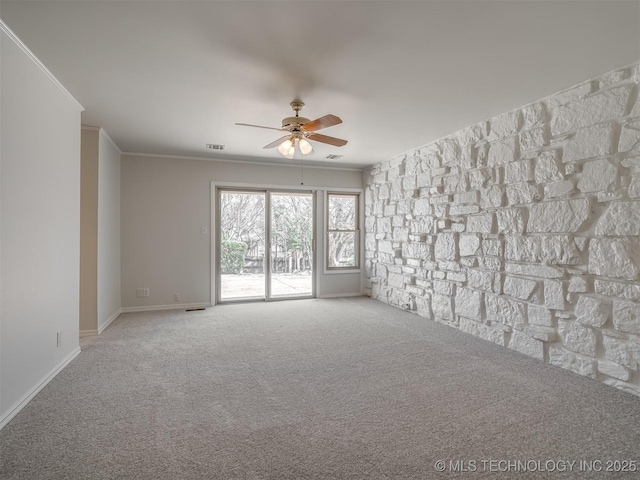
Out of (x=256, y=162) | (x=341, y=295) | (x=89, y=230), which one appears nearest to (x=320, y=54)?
(x=89, y=230)

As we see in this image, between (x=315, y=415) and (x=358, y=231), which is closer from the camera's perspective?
(x=315, y=415)

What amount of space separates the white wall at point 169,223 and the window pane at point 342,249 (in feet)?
5.67

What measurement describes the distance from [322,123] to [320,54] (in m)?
0.60

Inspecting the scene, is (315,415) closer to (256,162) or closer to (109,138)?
(109,138)

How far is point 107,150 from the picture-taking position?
4414 millimetres

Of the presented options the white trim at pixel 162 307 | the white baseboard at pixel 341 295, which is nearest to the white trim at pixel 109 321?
the white trim at pixel 162 307

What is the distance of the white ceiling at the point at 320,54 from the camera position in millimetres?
1963

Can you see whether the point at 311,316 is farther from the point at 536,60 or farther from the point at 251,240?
the point at 536,60

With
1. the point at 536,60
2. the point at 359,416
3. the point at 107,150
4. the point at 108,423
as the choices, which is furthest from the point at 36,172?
the point at 536,60

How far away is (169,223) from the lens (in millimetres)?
5383

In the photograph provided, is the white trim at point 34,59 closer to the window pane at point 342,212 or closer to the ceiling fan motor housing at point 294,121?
the ceiling fan motor housing at point 294,121

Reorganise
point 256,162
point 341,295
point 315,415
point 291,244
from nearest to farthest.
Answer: point 315,415 → point 256,162 → point 291,244 → point 341,295

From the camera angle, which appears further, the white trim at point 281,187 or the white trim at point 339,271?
the white trim at point 339,271

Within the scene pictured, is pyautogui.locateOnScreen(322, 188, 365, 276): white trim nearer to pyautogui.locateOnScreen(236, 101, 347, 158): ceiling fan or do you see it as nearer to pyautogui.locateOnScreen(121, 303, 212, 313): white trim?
pyautogui.locateOnScreen(121, 303, 212, 313): white trim
